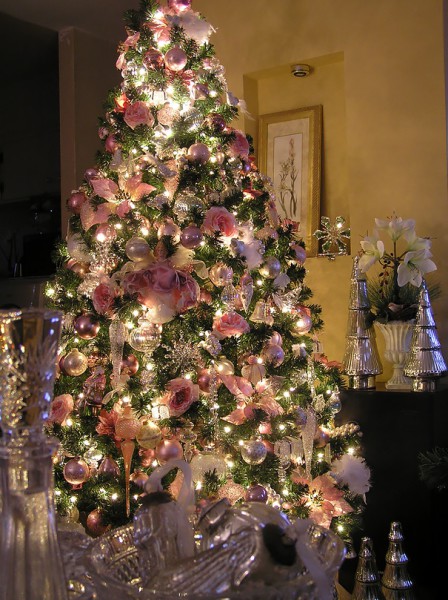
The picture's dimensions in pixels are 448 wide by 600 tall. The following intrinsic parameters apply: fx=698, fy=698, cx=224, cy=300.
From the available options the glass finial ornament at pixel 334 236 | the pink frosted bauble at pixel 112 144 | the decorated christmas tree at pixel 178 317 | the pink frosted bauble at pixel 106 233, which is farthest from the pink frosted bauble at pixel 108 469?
the glass finial ornament at pixel 334 236

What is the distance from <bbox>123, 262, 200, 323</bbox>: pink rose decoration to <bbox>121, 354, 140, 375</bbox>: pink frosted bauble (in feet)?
0.56

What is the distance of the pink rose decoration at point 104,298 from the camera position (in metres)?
1.75

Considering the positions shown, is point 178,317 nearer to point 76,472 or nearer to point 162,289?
point 162,289

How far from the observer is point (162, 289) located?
65.3 inches

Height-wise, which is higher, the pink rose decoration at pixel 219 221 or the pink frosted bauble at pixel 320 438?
the pink rose decoration at pixel 219 221

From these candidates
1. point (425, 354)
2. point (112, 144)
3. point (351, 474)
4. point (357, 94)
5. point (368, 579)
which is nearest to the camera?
point (112, 144)

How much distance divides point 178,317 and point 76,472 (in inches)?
18.1

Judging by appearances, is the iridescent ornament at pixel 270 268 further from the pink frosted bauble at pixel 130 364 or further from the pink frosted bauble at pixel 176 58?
the pink frosted bauble at pixel 176 58

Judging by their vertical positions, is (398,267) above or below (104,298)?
above

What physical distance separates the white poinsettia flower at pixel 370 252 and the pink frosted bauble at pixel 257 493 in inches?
46.1

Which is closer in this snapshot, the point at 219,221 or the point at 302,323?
the point at 219,221

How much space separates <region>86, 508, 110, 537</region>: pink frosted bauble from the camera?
5.66 ft

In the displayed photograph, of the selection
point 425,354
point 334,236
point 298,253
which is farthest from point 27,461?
point 334,236

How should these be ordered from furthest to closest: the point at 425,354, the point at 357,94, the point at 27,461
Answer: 1. the point at 357,94
2. the point at 425,354
3. the point at 27,461
